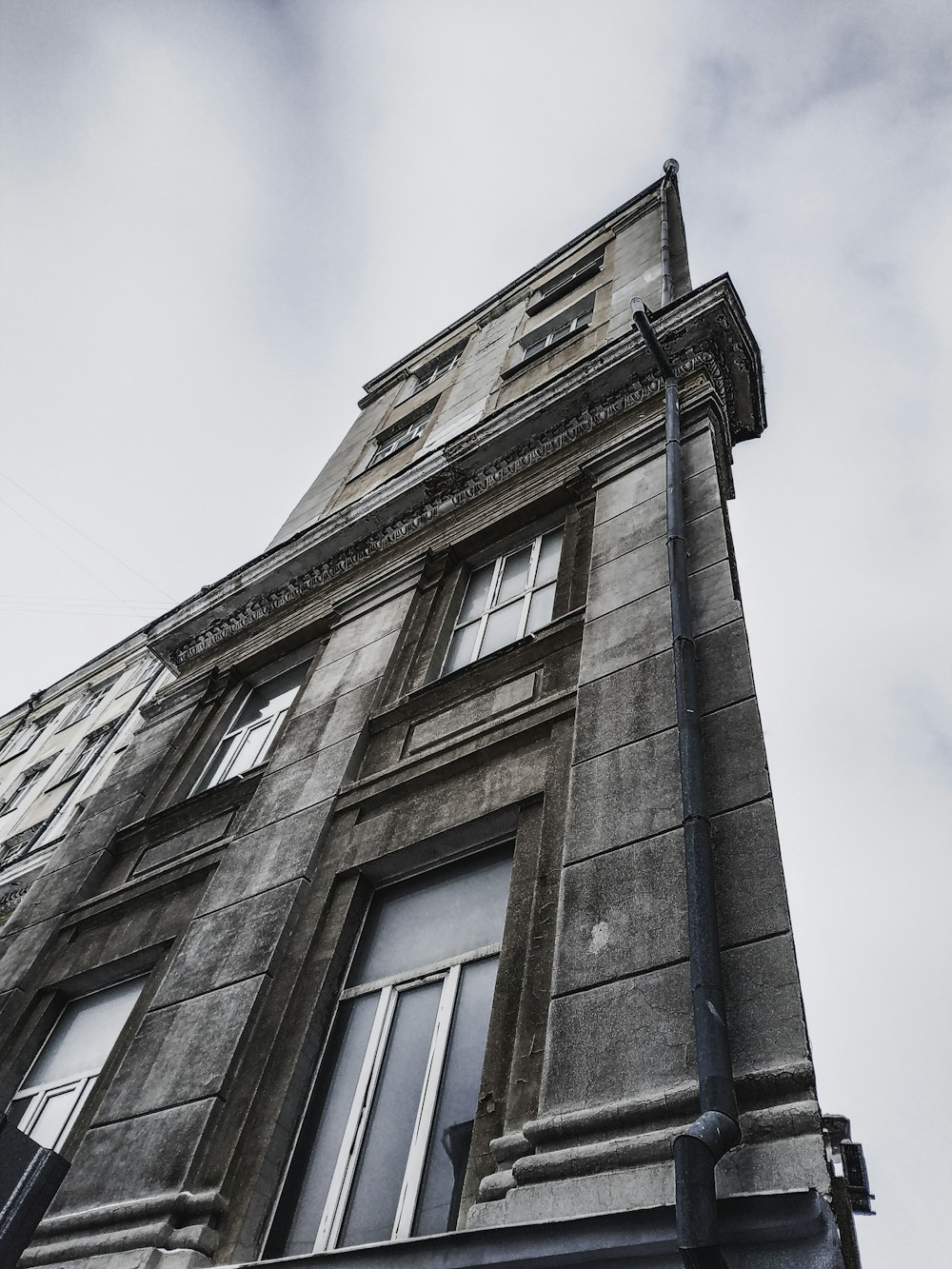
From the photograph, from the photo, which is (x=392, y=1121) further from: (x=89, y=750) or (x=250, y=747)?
(x=89, y=750)

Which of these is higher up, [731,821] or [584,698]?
[584,698]

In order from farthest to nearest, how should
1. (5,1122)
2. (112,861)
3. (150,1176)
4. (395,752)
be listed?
(112,861) < (395,752) < (150,1176) < (5,1122)

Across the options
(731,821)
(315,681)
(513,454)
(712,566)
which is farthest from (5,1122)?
(513,454)

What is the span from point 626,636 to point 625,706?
0.81m

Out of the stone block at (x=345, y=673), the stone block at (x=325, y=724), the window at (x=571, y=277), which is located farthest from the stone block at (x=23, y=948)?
the window at (x=571, y=277)

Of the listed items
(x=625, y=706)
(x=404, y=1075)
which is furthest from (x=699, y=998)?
(x=625, y=706)

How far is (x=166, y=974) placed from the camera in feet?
22.0

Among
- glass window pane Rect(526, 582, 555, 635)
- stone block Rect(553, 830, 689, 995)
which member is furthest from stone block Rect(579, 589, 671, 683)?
stone block Rect(553, 830, 689, 995)

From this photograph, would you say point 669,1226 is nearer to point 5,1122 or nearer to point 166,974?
point 5,1122

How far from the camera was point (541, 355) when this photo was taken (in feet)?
46.8

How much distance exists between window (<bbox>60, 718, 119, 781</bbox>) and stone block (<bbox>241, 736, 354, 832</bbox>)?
48.0 ft

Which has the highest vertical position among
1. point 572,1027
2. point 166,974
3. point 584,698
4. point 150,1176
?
point 584,698

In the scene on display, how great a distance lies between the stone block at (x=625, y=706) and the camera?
223 inches

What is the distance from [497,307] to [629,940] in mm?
17867
